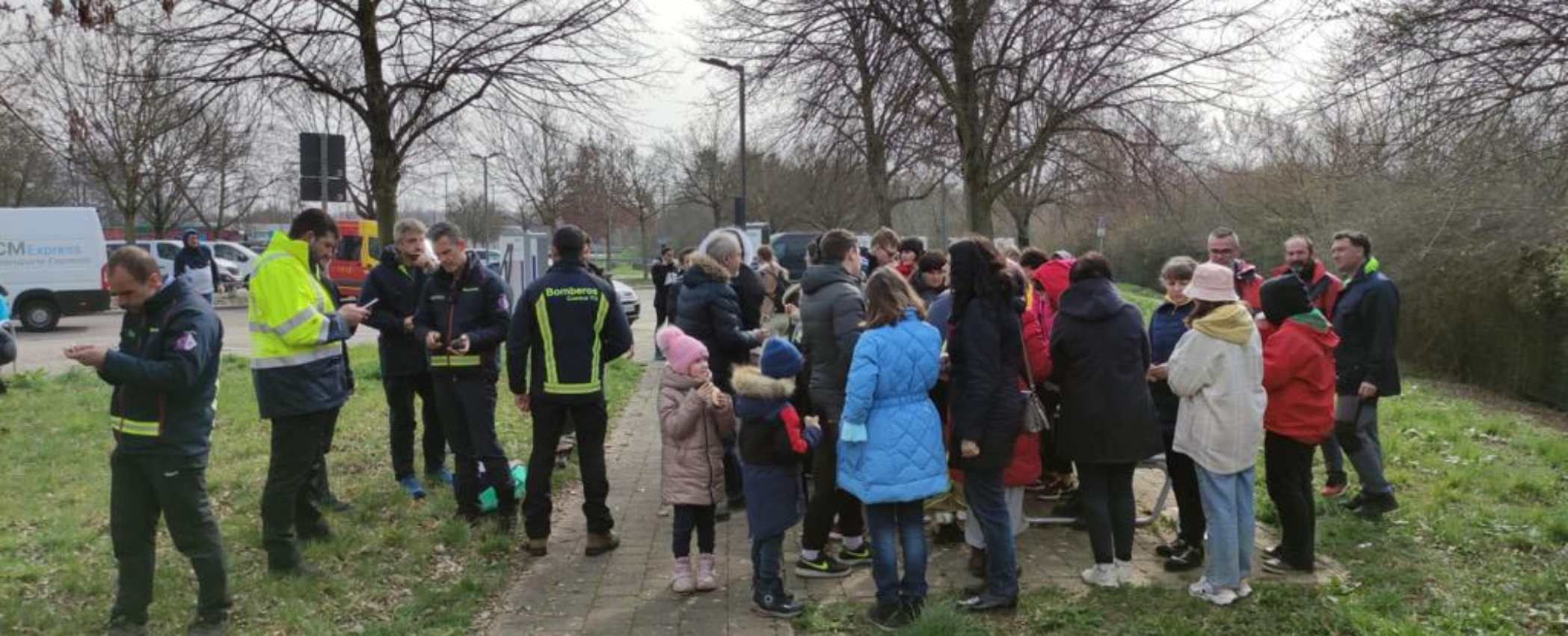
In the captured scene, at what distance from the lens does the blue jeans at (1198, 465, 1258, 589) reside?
4633 millimetres

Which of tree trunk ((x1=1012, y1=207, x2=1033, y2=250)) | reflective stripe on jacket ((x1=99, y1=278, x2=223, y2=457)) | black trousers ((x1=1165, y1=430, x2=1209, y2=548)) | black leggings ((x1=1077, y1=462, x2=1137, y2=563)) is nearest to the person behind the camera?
reflective stripe on jacket ((x1=99, y1=278, x2=223, y2=457))

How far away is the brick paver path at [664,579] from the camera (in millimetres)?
4457

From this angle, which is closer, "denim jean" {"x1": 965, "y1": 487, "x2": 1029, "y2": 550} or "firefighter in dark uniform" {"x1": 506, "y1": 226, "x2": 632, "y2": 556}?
"denim jean" {"x1": 965, "y1": 487, "x2": 1029, "y2": 550}

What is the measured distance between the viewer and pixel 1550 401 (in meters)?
13.2

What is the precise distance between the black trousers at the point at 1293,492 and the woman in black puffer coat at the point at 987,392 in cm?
150

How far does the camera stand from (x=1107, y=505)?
484 cm

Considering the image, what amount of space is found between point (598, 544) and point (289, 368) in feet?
6.03

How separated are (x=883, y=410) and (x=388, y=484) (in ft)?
13.6

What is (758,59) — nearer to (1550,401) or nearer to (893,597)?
(893,597)

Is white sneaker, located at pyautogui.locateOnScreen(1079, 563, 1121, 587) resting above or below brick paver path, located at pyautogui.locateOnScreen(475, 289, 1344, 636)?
above

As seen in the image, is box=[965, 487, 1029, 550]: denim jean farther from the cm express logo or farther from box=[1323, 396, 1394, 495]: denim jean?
the cm express logo

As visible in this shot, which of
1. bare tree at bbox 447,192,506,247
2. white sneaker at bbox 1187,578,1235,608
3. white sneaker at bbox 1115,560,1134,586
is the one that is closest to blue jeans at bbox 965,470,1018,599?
white sneaker at bbox 1115,560,1134,586

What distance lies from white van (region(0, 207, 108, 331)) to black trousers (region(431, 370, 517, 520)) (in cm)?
1703

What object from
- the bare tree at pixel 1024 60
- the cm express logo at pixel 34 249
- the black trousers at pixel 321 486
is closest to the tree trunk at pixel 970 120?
Result: the bare tree at pixel 1024 60
